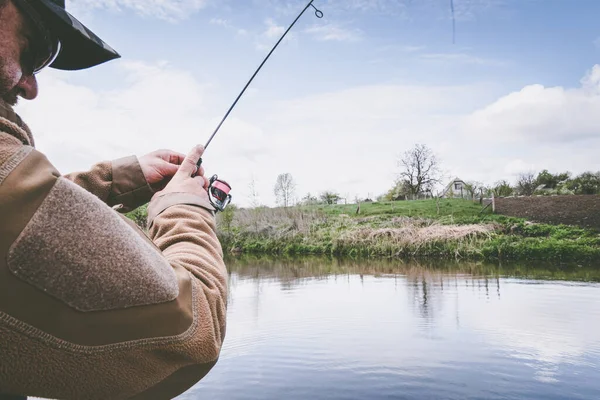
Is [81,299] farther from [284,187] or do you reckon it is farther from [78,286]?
[284,187]

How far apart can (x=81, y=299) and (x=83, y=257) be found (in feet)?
0.26

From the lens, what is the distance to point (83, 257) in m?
0.86

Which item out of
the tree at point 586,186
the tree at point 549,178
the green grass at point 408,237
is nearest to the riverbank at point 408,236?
the green grass at point 408,237

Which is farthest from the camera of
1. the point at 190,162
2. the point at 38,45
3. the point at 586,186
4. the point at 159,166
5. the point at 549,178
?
the point at 549,178

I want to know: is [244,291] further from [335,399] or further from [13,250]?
[13,250]

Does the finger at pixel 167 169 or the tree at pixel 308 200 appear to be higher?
the tree at pixel 308 200

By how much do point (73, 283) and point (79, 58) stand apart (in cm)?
113

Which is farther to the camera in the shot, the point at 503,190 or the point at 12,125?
the point at 503,190

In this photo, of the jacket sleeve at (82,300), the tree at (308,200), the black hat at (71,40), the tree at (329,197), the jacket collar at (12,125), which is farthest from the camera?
the tree at (329,197)

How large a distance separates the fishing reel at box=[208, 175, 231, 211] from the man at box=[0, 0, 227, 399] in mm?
Answer: 616

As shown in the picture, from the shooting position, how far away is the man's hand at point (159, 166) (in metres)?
1.96

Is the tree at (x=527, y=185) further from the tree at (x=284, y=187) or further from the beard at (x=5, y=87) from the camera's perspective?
the beard at (x=5, y=87)

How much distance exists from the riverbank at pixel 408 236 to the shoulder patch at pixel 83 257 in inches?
911

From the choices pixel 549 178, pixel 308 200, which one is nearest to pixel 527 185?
pixel 549 178
